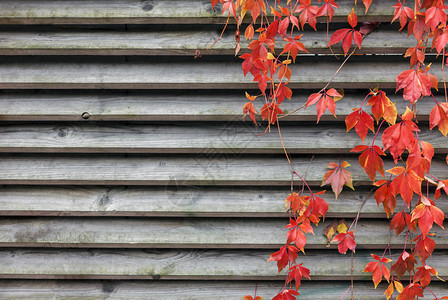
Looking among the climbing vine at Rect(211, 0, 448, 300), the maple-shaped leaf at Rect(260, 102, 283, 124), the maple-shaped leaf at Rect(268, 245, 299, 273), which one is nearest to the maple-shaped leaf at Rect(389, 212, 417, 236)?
the climbing vine at Rect(211, 0, 448, 300)

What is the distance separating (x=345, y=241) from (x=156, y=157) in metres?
1.08

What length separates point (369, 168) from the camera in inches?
64.1

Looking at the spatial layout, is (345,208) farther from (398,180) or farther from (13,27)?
(13,27)

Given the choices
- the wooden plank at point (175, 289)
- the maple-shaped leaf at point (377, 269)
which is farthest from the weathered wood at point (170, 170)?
the wooden plank at point (175, 289)

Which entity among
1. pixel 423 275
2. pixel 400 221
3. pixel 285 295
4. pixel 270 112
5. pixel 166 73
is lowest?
pixel 285 295

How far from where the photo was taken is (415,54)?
160cm

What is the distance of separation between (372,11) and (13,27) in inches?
69.4

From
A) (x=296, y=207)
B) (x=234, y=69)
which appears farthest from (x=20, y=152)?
(x=296, y=207)

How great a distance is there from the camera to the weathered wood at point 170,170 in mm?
1834

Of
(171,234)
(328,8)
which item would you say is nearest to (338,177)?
(328,8)

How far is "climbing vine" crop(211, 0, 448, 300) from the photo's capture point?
4.96ft

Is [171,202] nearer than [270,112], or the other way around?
[270,112]

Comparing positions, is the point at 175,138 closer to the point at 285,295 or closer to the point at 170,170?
the point at 170,170

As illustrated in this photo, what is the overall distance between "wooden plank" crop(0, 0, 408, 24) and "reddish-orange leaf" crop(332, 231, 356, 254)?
1075 millimetres
